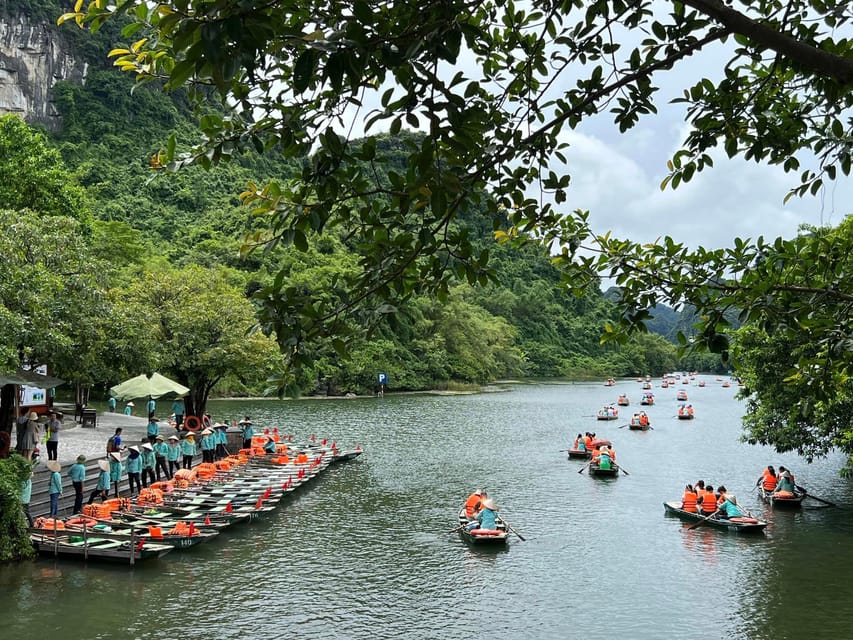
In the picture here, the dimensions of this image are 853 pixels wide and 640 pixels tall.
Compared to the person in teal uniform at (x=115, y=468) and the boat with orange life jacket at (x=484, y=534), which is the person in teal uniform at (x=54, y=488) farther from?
the boat with orange life jacket at (x=484, y=534)

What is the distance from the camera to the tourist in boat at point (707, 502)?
795 inches

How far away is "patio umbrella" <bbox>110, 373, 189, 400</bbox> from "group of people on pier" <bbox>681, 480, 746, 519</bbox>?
58.0ft

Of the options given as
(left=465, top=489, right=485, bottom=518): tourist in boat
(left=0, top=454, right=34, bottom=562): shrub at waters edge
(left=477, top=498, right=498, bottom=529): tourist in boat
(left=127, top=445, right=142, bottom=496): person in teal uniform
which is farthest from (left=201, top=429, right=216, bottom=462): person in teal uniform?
(left=477, top=498, right=498, bottom=529): tourist in boat

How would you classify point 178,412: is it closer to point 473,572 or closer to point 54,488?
point 54,488

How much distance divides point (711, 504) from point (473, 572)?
811 cm

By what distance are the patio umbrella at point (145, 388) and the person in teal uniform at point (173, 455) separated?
355 centimetres

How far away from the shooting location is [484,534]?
1759 cm

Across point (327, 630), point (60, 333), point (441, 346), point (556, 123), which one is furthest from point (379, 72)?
point (441, 346)

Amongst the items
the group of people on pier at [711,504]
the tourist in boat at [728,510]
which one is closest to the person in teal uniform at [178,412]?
the group of people on pier at [711,504]

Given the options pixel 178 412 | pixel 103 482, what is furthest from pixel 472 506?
pixel 178 412

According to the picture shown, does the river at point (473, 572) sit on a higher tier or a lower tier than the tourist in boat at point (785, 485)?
lower

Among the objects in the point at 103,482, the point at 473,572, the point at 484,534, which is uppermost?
the point at 103,482

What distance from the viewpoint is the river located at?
1277 cm

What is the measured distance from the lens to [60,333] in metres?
18.1
